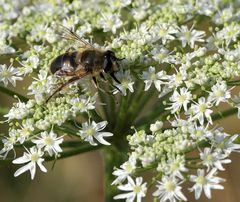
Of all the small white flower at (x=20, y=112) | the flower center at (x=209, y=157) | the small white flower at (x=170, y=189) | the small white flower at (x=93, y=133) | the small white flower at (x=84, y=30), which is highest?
the small white flower at (x=84, y=30)

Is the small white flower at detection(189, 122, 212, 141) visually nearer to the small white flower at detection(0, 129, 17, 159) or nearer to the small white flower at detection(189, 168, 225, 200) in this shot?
the small white flower at detection(189, 168, 225, 200)

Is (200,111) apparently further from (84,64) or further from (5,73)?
(5,73)

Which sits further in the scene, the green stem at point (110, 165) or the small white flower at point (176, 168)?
the green stem at point (110, 165)

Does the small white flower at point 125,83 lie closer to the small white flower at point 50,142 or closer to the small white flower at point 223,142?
the small white flower at point 50,142

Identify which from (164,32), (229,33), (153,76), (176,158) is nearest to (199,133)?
(176,158)

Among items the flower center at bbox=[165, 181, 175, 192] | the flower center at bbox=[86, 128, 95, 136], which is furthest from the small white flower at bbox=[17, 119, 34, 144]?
the flower center at bbox=[165, 181, 175, 192]

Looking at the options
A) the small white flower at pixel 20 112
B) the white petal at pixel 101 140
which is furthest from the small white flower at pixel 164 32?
the small white flower at pixel 20 112

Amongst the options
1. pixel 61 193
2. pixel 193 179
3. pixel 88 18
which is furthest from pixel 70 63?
pixel 61 193
